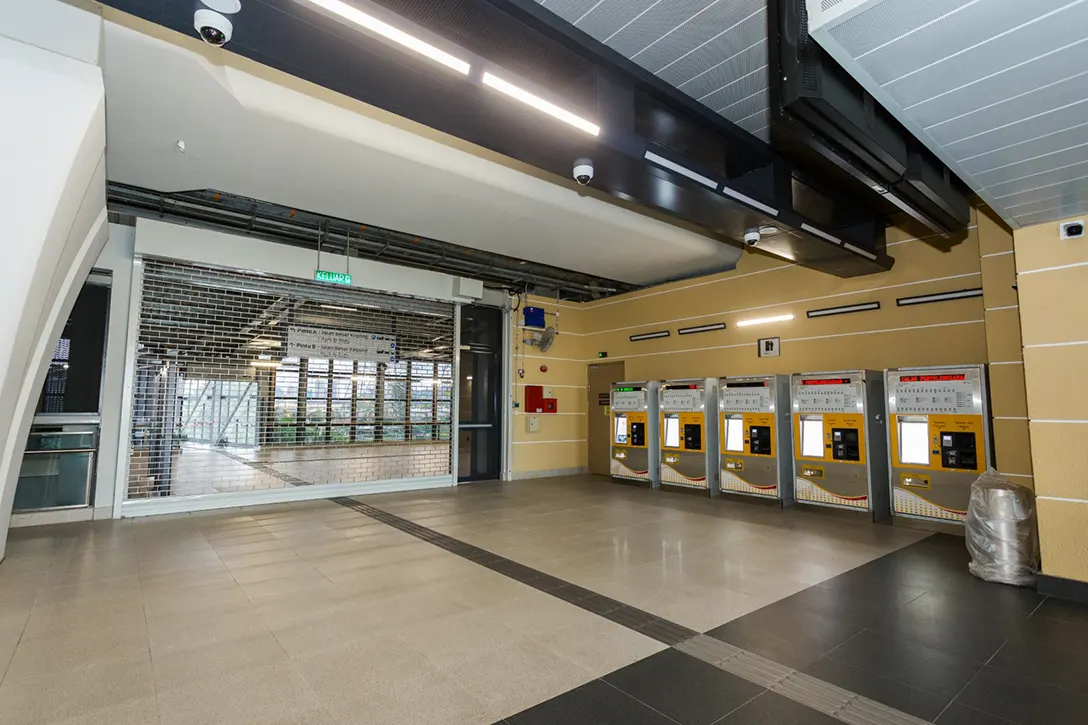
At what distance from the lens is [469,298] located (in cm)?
827

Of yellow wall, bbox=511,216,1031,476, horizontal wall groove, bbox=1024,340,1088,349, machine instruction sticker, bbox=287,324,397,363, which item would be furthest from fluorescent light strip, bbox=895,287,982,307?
machine instruction sticker, bbox=287,324,397,363

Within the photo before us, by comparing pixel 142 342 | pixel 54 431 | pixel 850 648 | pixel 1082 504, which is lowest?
pixel 850 648

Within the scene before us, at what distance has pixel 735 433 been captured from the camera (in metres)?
7.02

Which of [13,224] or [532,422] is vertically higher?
[13,224]

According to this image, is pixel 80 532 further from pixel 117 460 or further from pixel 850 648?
pixel 850 648

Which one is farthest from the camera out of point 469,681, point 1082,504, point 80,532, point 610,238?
point 610,238

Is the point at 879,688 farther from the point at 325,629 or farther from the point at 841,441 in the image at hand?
the point at 841,441

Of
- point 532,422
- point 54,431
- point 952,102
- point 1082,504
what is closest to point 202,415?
point 54,431

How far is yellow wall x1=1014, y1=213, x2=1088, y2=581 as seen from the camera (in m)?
3.43

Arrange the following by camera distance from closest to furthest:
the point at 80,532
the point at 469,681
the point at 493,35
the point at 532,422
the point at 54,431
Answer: the point at 469,681 → the point at 493,35 → the point at 80,532 → the point at 54,431 → the point at 532,422

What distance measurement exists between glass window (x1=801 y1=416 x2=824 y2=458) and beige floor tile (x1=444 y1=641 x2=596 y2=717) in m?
4.84

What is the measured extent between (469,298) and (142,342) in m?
4.21

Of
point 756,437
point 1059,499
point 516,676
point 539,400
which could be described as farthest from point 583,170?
point 539,400

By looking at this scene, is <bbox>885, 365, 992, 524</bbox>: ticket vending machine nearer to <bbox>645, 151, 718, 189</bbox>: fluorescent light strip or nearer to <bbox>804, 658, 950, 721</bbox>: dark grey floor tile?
<bbox>645, 151, 718, 189</bbox>: fluorescent light strip
